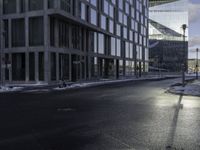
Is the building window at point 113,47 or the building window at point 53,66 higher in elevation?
the building window at point 113,47

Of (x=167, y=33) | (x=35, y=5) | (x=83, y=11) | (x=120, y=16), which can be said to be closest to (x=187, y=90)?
(x=35, y=5)

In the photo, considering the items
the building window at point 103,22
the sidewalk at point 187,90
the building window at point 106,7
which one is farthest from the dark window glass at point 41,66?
the building window at point 106,7

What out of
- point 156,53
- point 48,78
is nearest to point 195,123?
point 48,78

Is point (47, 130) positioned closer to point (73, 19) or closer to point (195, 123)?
point (195, 123)

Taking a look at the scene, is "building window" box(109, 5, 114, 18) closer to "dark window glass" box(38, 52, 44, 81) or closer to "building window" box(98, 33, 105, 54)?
"building window" box(98, 33, 105, 54)

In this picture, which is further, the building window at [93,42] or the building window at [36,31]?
the building window at [93,42]

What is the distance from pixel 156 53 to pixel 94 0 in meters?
98.4

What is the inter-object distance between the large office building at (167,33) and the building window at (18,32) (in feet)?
371

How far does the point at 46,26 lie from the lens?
4694 centimetres

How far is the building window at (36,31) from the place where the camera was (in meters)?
47.8

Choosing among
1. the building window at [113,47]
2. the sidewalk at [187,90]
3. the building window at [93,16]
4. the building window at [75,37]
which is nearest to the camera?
the sidewalk at [187,90]

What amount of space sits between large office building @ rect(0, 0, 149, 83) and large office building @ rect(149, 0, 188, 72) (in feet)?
298

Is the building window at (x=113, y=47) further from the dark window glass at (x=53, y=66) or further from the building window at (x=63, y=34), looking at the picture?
the dark window glass at (x=53, y=66)

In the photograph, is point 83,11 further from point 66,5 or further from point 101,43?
point 101,43
